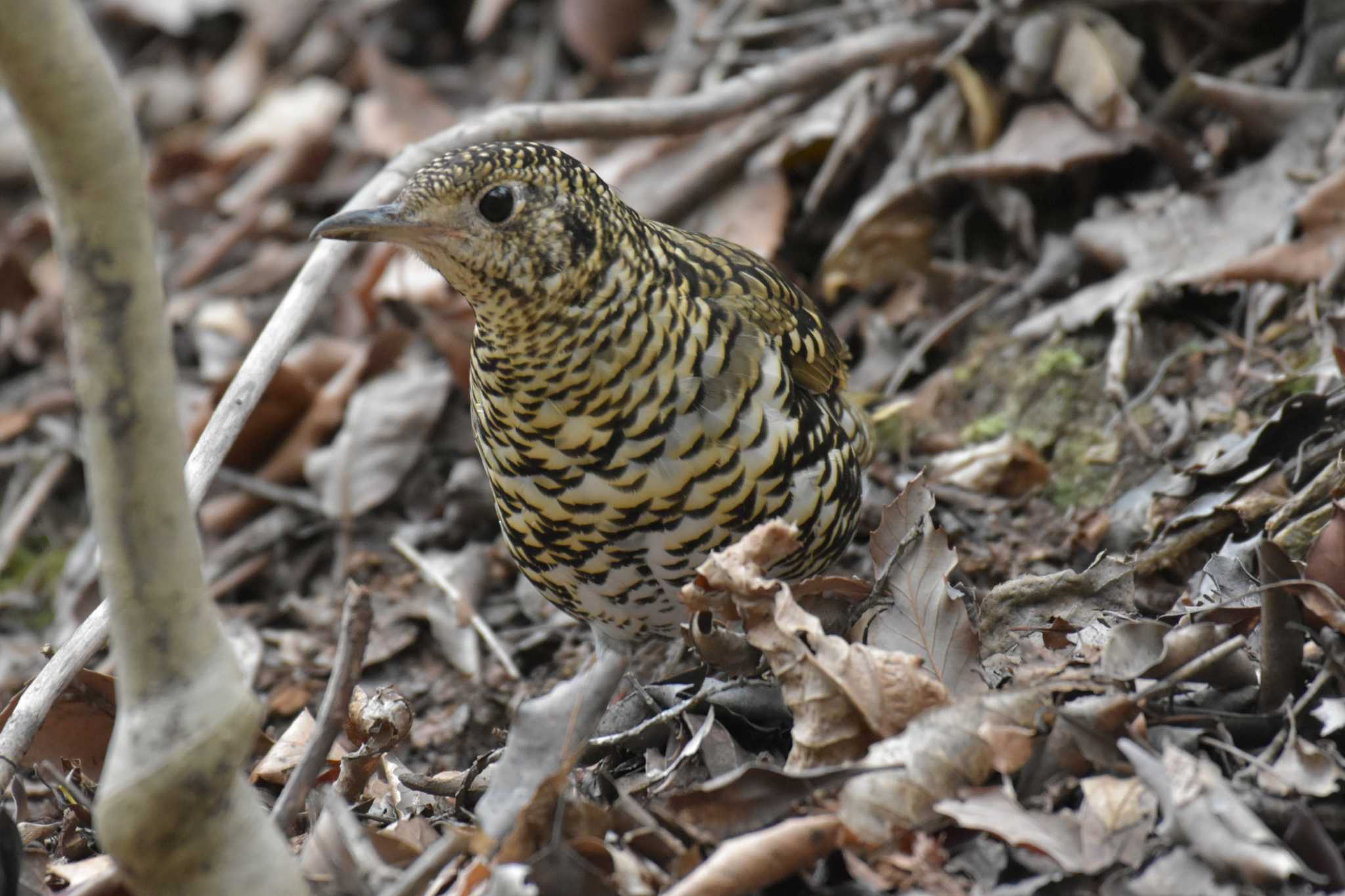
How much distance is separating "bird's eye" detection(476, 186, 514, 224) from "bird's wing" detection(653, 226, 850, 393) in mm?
538

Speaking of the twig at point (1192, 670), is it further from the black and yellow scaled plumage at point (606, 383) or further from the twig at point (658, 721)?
the black and yellow scaled plumage at point (606, 383)

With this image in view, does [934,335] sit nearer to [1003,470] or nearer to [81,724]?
[1003,470]

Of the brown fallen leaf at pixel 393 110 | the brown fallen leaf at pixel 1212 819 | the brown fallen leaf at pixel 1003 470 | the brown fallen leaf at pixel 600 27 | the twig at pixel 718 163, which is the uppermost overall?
the brown fallen leaf at pixel 600 27

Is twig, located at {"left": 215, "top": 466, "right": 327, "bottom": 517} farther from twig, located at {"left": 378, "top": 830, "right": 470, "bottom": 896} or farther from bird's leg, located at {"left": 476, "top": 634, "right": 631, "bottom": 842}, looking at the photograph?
twig, located at {"left": 378, "top": 830, "right": 470, "bottom": 896}

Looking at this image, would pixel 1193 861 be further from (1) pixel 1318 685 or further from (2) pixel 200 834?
(2) pixel 200 834

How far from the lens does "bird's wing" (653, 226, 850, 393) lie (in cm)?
303

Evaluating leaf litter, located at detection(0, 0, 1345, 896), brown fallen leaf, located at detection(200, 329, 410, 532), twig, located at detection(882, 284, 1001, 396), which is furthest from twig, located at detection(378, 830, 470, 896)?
brown fallen leaf, located at detection(200, 329, 410, 532)

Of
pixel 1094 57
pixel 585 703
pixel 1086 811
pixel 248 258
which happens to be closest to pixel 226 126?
pixel 248 258

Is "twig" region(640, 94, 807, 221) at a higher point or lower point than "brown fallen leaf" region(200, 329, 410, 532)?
higher

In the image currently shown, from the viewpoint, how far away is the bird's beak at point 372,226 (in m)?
2.53

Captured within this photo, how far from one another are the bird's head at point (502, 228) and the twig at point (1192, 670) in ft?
4.16

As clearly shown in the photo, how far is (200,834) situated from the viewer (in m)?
1.79

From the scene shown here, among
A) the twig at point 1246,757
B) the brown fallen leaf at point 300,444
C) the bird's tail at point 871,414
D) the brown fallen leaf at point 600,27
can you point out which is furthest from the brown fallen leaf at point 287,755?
the brown fallen leaf at point 600,27

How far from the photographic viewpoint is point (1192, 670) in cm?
227
